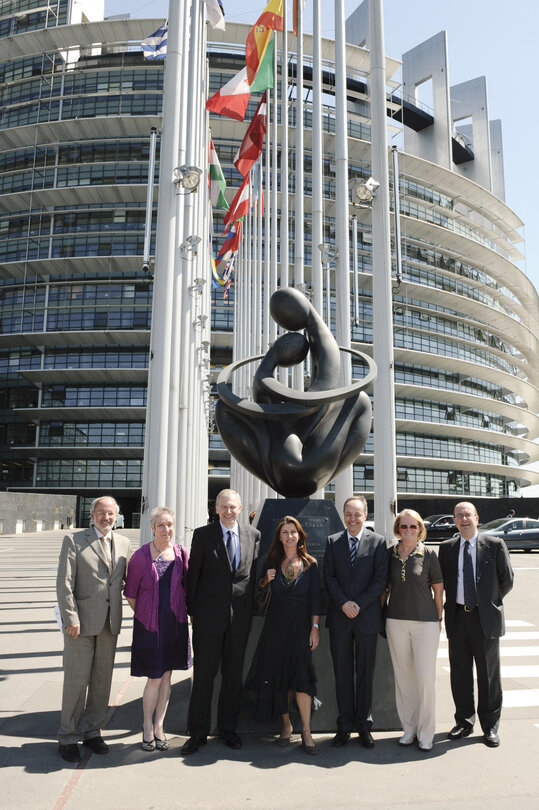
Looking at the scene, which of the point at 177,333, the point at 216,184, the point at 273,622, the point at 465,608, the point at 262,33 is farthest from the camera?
the point at 216,184

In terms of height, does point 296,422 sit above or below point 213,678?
above

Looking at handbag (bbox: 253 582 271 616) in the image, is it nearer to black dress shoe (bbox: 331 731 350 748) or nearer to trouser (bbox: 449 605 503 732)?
black dress shoe (bbox: 331 731 350 748)

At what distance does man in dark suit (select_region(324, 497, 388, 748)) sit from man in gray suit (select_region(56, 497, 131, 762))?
1743 millimetres

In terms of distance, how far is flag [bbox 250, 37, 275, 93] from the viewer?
53.8 feet

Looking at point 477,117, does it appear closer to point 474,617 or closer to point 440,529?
point 440,529

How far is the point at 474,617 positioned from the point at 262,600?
176 cm

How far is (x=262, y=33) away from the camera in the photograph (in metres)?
16.2

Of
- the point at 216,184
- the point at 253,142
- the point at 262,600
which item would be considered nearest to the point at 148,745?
the point at 262,600

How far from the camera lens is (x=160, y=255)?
1023cm

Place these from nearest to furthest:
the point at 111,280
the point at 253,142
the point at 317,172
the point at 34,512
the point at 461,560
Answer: the point at 461,560 < the point at 317,172 < the point at 253,142 < the point at 34,512 < the point at 111,280

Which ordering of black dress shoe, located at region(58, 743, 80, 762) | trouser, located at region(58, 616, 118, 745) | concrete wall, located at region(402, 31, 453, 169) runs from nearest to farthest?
1. black dress shoe, located at region(58, 743, 80, 762)
2. trouser, located at region(58, 616, 118, 745)
3. concrete wall, located at region(402, 31, 453, 169)

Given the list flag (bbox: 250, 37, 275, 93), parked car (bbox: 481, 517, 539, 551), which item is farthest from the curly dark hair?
parked car (bbox: 481, 517, 539, 551)

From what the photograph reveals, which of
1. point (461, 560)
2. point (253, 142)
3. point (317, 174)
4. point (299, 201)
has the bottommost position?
point (461, 560)

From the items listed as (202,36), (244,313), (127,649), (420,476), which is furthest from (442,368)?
(127,649)
